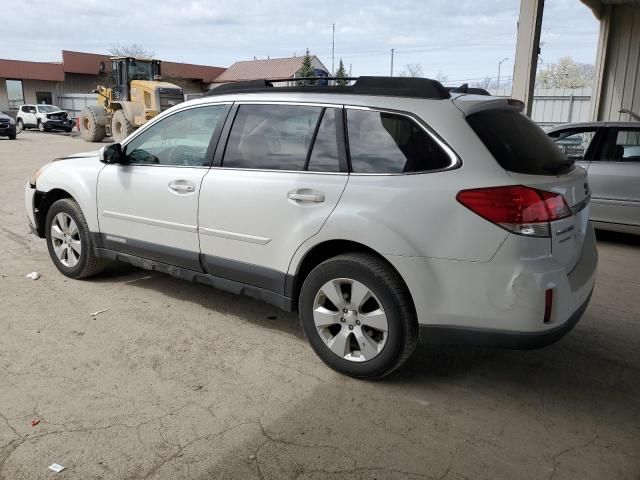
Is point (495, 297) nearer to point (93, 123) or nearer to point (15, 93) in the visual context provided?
point (93, 123)

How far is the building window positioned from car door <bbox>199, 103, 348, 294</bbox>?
46.7m

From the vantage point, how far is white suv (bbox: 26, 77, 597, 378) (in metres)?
2.92

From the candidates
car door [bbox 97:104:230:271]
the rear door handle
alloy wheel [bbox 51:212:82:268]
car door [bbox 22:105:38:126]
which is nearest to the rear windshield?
the rear door handle

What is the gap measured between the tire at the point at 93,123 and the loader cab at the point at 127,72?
133cm

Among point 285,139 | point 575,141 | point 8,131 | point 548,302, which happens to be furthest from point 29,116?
point 548,302

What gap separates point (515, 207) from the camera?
2852 millimetres

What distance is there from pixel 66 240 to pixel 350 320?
129 inches

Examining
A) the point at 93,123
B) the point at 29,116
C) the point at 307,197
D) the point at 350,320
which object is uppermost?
the point at 29,116

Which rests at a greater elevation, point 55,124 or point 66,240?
point 55,124

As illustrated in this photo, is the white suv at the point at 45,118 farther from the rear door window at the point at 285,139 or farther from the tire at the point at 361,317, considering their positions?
the tire at the point at 361,317

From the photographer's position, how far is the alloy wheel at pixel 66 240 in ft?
17.1

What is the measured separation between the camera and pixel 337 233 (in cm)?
335

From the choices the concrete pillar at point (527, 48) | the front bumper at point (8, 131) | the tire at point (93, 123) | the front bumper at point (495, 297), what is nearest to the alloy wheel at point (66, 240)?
the front bumper at point (495, 297)

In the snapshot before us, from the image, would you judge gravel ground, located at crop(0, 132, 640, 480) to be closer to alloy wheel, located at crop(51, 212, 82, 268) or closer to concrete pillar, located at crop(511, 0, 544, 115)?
alloy wheel, located at crop(51, 212, 82, 268)
